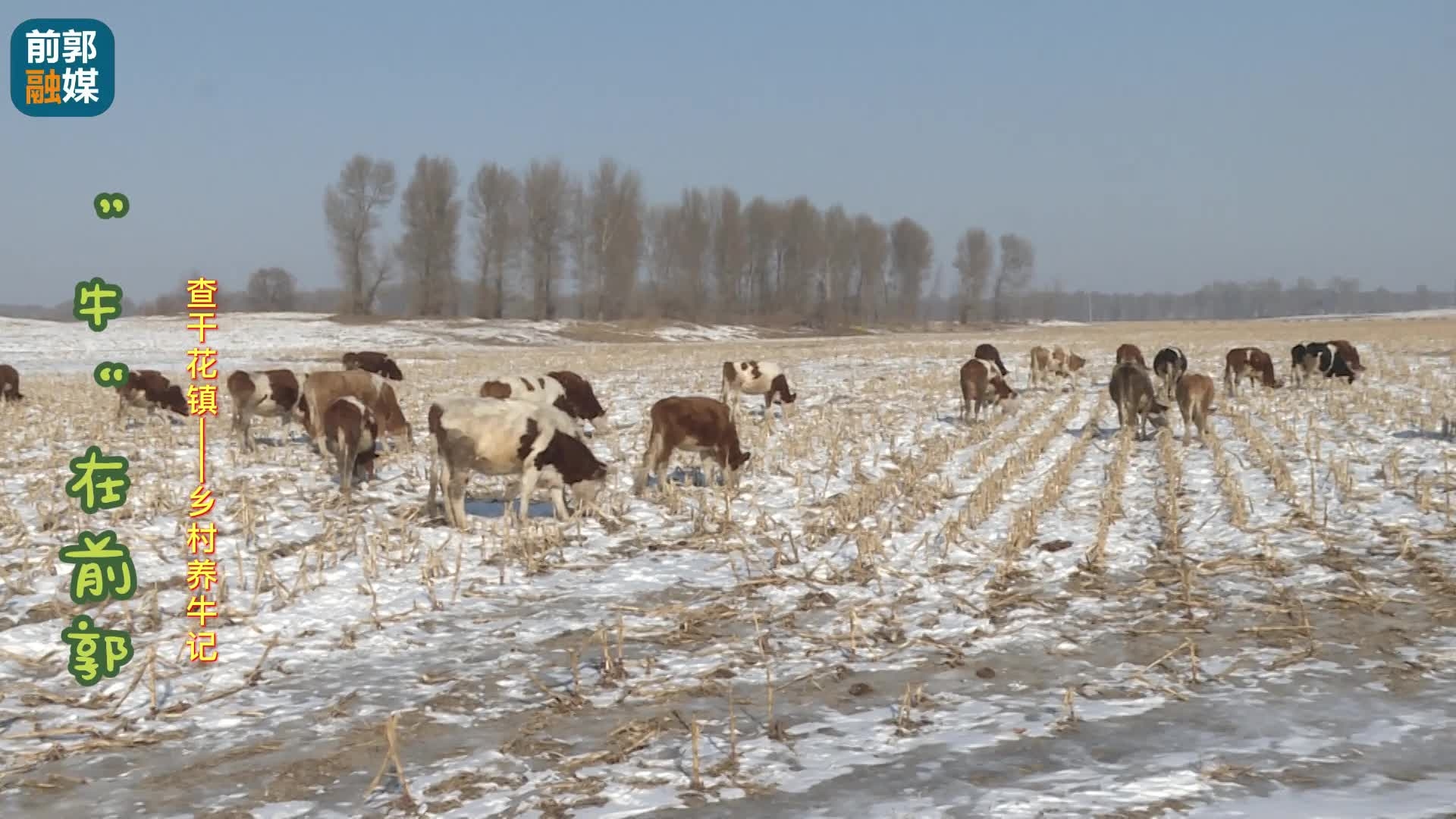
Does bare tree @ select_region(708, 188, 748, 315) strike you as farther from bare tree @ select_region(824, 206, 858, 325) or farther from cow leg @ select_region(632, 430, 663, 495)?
cow leg @ select_region(632, 430, 663, 495)

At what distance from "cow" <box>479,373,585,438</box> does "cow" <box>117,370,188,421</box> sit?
21.1ft

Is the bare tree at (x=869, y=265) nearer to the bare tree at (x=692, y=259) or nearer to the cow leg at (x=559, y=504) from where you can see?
the bare tree at (x=692, y=259)

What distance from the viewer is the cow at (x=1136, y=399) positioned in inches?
624

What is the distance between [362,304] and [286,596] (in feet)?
223

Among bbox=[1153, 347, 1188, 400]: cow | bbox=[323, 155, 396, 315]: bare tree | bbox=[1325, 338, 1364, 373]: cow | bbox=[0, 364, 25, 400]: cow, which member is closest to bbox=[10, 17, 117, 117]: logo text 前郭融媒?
bbox=[0, 364, 25, 400]: cow

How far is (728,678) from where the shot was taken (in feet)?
19.2

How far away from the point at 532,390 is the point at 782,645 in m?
9.95

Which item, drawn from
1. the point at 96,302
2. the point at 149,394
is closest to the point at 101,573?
the point at 96,302

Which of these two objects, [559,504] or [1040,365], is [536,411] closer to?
[559,504]

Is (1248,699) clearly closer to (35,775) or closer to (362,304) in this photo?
(35,775)

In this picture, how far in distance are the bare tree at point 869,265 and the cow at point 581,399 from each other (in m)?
86.8

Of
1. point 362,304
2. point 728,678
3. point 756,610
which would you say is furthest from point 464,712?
point 362,304

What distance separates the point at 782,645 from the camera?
6.43m

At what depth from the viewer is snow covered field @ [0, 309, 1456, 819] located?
4449 mm
